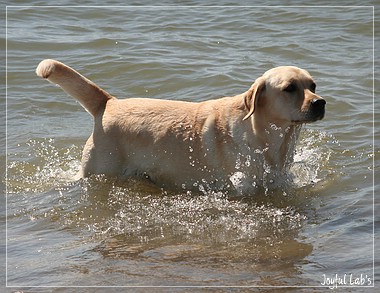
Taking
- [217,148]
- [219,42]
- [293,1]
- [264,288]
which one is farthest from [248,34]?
[264,288]

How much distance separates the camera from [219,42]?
39.1ft

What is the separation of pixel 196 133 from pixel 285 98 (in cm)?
85

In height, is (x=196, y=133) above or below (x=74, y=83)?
below

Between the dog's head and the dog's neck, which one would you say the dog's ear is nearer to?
the dog's head

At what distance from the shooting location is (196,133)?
22.4ft

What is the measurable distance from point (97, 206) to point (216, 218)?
1.12 metres

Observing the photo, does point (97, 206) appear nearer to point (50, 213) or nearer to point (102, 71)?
point (50, 213)

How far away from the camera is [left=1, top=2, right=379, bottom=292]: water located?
532cm

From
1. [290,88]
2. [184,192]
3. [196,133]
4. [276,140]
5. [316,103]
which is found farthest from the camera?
[184,192]

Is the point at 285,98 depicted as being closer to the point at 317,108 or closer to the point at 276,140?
the point at 317,108

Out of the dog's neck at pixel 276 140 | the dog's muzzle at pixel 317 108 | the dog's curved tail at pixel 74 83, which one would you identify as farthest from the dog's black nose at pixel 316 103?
the dog's curved tail at pixel 74 83

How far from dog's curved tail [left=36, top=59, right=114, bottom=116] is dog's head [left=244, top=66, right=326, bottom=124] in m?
1.40

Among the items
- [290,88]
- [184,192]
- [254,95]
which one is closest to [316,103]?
[290,88]

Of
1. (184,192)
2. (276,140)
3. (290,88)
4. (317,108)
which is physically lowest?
(184,192)
